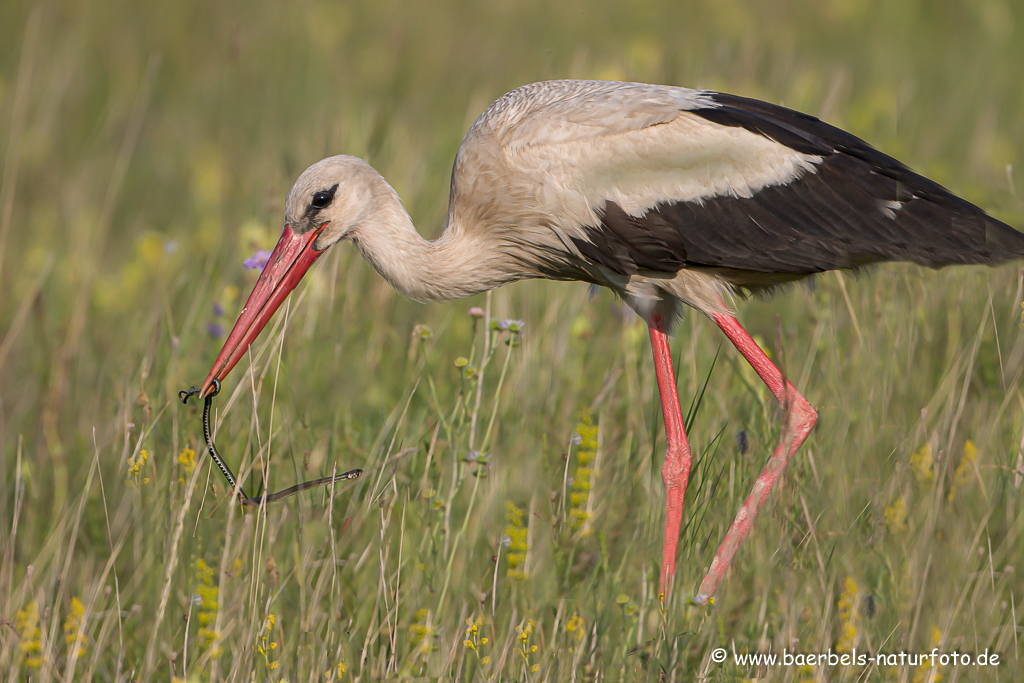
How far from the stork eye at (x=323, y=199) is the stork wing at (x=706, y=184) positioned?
69 cm

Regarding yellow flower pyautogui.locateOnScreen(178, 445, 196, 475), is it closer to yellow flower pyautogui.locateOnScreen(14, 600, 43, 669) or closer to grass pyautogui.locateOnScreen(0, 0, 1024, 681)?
grass pyautogui.locateOnScreen(0, 0, 1024, 681)

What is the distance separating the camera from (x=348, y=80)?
347 inches

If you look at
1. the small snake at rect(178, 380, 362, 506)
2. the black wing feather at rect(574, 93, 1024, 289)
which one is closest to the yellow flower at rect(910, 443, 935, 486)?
the black wing feather at rect(574, 93, 1024, 289)

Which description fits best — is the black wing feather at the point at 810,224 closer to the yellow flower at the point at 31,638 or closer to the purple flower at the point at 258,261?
the purple flower at the point at 258,261

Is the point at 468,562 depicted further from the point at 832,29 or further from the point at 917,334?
the point at 832,29

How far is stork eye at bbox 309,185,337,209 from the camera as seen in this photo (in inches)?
143

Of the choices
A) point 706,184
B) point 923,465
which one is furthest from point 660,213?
point 923,465

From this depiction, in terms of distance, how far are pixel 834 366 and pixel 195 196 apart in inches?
200

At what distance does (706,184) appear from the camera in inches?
142

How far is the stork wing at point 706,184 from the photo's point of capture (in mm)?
3465

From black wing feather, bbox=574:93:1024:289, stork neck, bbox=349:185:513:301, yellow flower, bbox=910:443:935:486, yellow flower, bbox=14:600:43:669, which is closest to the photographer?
yellow flower, bbox=14:600:43:669

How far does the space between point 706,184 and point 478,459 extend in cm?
136

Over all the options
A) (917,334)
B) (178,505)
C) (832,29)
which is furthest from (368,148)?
(832,29)

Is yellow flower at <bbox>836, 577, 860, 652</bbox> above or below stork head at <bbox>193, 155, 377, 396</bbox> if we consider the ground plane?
below
